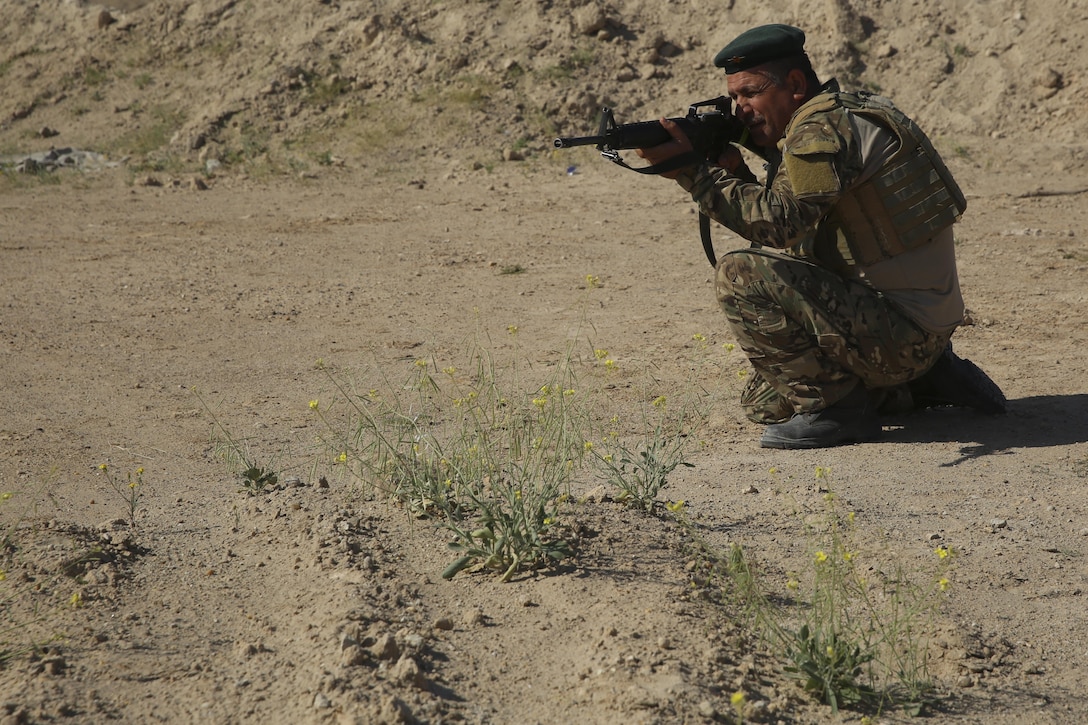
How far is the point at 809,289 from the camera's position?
3.44 metres

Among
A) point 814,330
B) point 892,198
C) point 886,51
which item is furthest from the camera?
point 886,51

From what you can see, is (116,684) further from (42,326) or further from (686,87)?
(686,87)

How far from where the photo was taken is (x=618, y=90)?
9.44 metres

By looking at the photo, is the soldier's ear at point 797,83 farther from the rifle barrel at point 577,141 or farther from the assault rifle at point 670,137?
the rifle barrel at point 577,141

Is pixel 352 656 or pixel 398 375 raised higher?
pixel 352 656

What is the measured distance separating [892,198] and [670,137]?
69cm

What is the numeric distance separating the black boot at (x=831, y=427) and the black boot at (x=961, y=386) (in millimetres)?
327

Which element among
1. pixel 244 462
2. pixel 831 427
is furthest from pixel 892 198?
pixel 244 462

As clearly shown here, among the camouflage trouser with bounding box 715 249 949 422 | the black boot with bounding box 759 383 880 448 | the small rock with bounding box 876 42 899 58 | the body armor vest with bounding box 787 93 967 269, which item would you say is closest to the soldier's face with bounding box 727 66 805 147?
the body armor vest with bounding box 787 93 967 269

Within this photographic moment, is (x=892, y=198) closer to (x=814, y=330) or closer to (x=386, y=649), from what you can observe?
(x=814, y=330)

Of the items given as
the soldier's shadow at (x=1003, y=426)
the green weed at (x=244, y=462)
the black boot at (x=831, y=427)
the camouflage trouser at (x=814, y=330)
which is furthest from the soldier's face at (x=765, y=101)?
the green weed at (x=244, y=462)

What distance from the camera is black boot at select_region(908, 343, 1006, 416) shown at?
12.5 ft

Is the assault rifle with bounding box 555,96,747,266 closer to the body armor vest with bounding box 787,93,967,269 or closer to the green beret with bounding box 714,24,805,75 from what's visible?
the green beret with bounding box 714,24,805,75

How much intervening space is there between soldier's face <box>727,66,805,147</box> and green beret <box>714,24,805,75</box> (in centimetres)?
4
